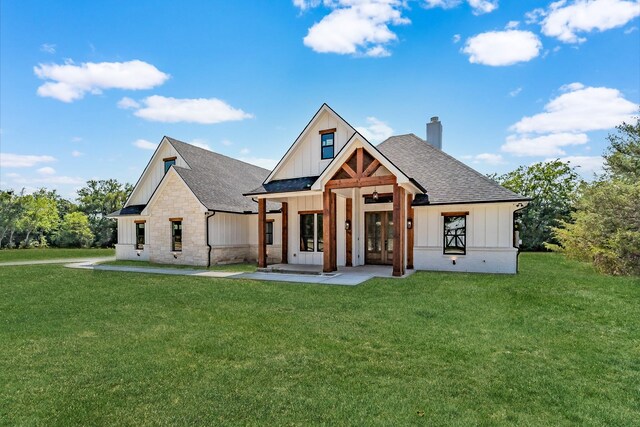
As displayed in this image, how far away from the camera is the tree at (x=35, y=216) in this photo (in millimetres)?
32062

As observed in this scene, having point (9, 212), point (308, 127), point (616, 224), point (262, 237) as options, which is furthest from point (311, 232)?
point (9, 212)

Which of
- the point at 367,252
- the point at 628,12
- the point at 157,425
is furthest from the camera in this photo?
the point at 367,252

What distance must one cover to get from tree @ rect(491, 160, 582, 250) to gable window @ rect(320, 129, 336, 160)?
62.0ft

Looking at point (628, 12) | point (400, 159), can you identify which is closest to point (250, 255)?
point (400, 159)

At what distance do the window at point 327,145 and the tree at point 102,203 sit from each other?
28004mm

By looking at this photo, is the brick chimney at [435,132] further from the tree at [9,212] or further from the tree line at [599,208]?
the tree at [9,212]

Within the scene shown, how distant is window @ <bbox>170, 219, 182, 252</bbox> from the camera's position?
17.3 m

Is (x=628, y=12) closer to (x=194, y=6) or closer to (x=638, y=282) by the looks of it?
(x=638, y=282)

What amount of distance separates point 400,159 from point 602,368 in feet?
42.6

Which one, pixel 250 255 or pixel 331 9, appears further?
pixel 250 255

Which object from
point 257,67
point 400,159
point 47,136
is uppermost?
point 257,67

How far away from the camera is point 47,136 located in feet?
64.9

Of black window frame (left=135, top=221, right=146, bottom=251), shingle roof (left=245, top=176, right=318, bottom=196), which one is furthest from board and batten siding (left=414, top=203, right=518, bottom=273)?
black window frame (left=135, top=221, right=146, bottom=251)

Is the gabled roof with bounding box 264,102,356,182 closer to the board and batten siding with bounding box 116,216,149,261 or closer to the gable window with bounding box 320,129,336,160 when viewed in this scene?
the gable window with bounding box 320,129,336,160
